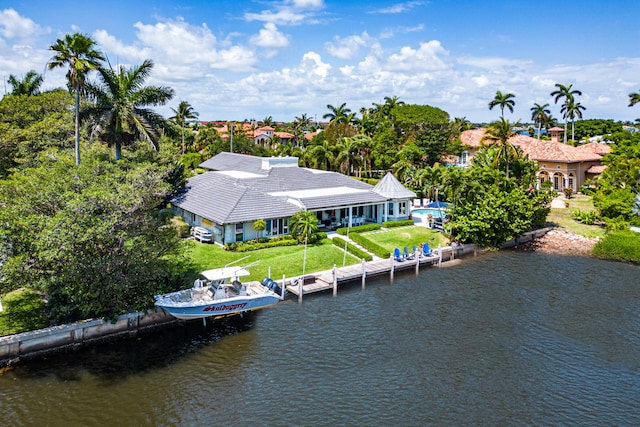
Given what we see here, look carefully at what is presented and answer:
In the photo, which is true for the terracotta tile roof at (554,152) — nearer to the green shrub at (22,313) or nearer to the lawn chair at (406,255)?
the lawn chair at (406,255)

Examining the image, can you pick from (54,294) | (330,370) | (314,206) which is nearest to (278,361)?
(330,370)

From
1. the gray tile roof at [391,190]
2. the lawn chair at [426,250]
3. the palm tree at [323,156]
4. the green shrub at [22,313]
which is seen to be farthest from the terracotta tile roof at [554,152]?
the green shrub at [22,313]

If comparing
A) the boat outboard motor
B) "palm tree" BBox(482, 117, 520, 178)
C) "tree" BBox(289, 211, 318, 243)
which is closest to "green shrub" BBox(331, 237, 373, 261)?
"tree" BBox(289, 211, 318, 243)

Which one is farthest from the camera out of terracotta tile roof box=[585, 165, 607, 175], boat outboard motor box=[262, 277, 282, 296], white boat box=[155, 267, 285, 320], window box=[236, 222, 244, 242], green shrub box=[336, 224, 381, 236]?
terracotta tile roof box=[585, 165, 607, 175]

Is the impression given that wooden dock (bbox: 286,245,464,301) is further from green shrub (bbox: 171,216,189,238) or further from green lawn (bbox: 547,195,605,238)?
green lawn (bbox: 547,195,605,238)

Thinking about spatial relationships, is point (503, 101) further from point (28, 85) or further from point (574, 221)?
point (28, 85)

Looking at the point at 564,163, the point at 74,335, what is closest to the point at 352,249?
the point at 74,335

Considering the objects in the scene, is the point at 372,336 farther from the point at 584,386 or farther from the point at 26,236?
the point at 26,236

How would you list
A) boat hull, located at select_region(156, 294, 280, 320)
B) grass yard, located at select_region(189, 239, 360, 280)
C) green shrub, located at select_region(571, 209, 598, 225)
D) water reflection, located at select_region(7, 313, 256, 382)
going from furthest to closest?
green shrub, located at select_region(571, 209, 598, 225)
grass yard, located at select_region(189, 239, 360, 280)
boat hull, located at select_region(156, 294, 280, 320)
water reflection, located at select_region(7, 313, 256, 382)
